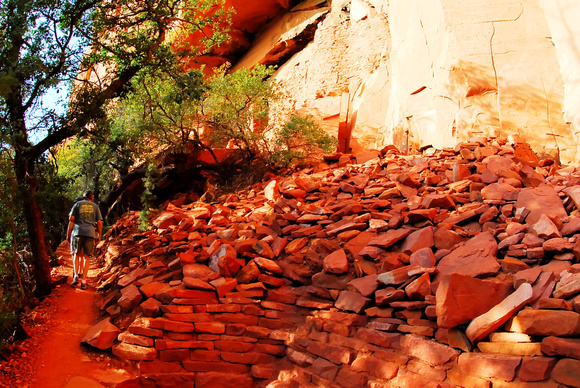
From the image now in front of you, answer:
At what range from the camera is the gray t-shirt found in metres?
6.61

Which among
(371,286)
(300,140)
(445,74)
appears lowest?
(371,286)

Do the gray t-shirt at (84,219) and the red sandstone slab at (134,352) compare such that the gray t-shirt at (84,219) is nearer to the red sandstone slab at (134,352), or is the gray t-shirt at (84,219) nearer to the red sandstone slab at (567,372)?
the red sandstone slab at (134,352)

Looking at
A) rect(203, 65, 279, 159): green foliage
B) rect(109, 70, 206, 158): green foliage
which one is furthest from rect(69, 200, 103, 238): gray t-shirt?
rect(203, 65, 279, 159): green foliage

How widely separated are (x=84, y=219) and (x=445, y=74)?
7085 millimetres

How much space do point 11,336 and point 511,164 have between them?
6.77 meters

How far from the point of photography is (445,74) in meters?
9.27

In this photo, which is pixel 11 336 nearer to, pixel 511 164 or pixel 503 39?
pixel 511 164

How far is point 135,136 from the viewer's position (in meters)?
8.70

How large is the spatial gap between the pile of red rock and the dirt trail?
8.5 inches

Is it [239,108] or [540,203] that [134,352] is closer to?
[540,203]

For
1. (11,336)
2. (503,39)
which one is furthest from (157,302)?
(503,39)

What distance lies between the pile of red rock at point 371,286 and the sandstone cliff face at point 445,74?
1.24m

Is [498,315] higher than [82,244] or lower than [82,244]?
lower

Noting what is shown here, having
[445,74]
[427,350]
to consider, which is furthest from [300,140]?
[427,350]
